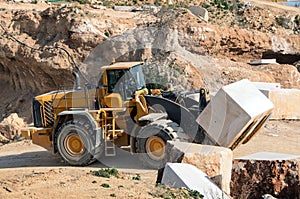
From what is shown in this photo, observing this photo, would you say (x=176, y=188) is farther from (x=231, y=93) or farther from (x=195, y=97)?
(x=195, y=97)

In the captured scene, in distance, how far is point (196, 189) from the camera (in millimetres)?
8398

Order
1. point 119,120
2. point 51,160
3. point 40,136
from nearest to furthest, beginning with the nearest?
point 119,120
point 40,136
point 51,160

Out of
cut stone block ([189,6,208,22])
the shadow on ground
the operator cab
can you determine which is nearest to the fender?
the operator cab

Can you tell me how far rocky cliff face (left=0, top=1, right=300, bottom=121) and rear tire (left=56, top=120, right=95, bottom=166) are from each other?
25.9 feet

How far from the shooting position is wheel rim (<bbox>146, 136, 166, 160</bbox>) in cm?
1196

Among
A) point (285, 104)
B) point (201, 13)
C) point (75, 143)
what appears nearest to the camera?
point (75, 143)

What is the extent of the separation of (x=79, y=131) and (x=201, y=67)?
10.9 meters

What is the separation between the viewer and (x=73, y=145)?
12789 mm

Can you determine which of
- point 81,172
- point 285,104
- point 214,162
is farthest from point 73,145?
point 285,104

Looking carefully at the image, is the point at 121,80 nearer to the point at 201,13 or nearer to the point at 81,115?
the point at 81,115

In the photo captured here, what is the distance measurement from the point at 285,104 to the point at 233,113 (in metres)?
8.74

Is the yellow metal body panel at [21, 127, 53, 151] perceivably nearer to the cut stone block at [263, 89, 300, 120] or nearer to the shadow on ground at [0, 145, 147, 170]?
the shadow on ground at [0, 145, 147, 170]

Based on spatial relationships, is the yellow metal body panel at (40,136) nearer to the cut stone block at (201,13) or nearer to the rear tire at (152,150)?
the rear tire at (152,150)

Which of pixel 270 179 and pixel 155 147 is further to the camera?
pixel 155 147
